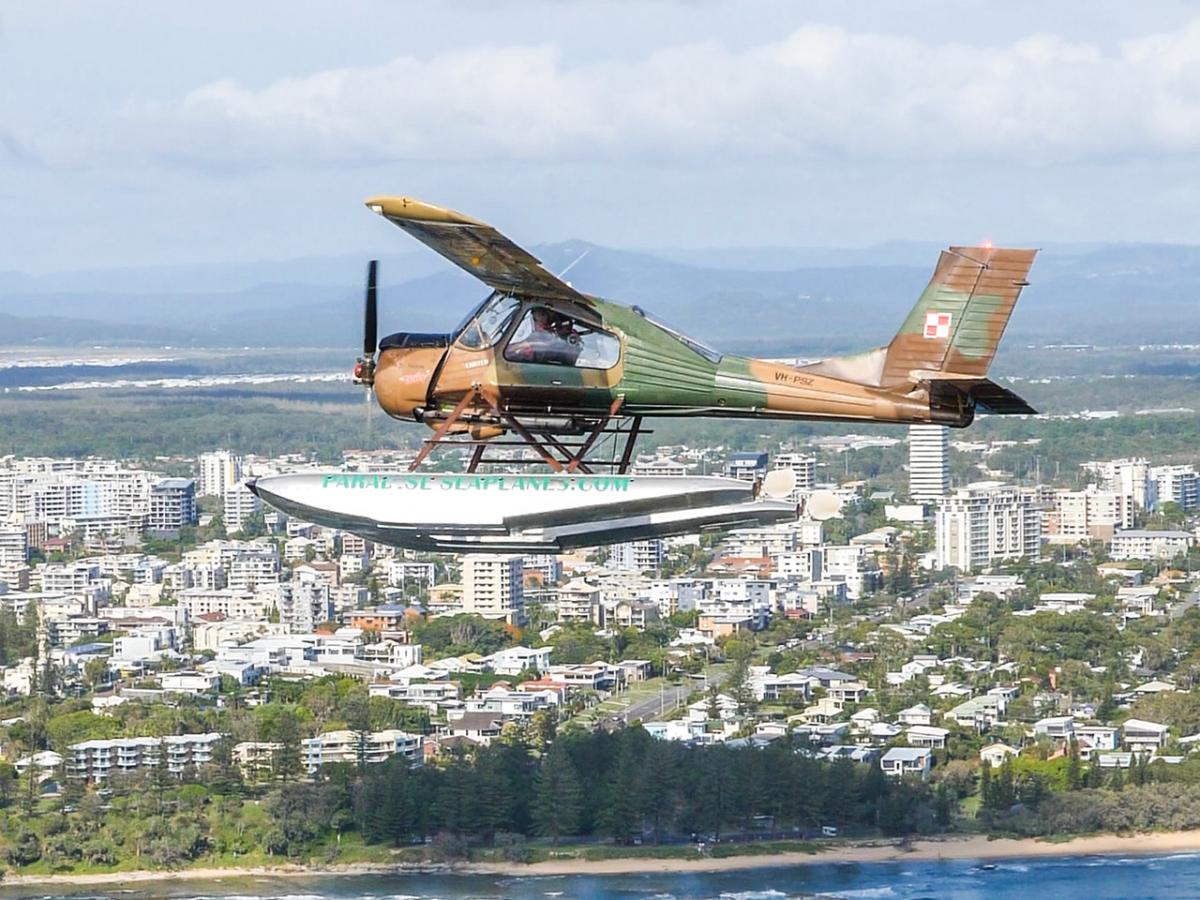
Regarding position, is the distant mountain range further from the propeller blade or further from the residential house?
the propeller blade

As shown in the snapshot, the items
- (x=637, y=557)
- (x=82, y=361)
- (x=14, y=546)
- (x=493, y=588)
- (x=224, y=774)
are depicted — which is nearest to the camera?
(x=224, y=774)

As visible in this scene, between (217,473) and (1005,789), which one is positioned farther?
(217,473)

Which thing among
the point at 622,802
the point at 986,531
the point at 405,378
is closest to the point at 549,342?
the point at 405,378

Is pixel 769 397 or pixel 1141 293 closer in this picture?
pixel 769 397

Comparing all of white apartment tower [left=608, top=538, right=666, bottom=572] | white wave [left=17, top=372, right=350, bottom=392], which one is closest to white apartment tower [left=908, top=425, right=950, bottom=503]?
white apartment tower [left=608, top=538, right=666, bottom=572]

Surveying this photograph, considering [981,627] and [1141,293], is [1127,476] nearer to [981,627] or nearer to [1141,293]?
[981,627]

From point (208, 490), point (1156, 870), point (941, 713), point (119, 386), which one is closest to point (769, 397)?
point (1156, 870)

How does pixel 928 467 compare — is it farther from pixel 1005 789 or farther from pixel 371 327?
pixel 371 327
